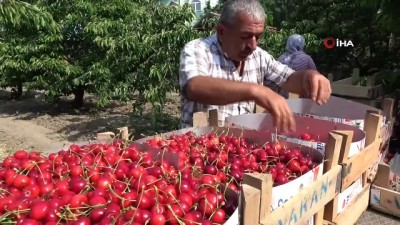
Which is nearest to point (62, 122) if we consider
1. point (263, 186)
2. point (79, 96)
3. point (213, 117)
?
point (79, 96)

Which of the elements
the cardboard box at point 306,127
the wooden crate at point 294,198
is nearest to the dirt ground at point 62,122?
the cardboard box at point 306,127

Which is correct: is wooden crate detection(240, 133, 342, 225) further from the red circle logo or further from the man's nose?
the red circle logo

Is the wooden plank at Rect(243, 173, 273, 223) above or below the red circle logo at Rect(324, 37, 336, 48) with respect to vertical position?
below

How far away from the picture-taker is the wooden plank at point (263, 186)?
1.26 metres

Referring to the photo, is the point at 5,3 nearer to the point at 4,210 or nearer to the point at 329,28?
the point at 4,210

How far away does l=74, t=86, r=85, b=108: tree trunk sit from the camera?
A: 1030 centimetres

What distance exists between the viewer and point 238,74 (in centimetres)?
273

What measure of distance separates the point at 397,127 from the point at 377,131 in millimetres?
1449

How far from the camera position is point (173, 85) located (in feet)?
21.2

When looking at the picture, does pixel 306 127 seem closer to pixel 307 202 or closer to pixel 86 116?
pixel 307 202

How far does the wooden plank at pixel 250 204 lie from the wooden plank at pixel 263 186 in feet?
0.09

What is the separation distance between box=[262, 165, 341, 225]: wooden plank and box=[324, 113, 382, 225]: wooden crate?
93 mm

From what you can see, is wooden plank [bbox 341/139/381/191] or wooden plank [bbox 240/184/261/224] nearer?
wooden plank [bbox 240/184/261/224]

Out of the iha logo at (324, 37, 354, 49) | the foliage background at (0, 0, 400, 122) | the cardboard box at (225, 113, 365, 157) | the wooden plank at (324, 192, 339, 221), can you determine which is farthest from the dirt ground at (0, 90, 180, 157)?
the wooden plank at (324, 192, 339, 221)
